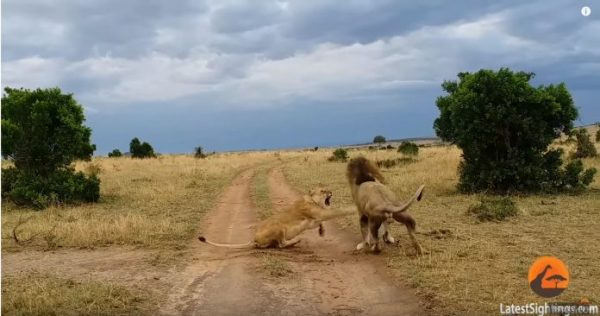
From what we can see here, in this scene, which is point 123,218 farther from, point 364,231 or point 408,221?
point 408,221

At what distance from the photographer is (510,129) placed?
17297 mm

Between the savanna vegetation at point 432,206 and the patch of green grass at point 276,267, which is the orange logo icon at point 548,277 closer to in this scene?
the savanna vegetation at point 432,206

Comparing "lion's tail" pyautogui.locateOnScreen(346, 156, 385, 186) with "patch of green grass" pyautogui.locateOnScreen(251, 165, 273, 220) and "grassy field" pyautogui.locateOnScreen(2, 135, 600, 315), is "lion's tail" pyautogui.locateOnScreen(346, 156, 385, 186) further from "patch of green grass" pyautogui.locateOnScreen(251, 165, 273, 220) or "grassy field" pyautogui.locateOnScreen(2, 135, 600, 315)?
"patch of green grass" pyautogui.locateOnScreen(251, 165, 273, 220)

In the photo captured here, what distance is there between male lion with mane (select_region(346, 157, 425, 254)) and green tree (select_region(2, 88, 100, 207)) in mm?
10573

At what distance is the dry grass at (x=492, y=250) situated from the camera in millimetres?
6773

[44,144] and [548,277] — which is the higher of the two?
[44,144]

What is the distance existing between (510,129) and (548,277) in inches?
416

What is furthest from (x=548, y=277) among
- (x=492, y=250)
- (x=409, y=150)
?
(x=409, y=150)

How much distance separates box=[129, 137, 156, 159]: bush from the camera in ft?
161

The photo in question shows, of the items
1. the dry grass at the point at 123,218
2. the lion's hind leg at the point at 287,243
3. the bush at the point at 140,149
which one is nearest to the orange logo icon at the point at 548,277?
the lion's hind leg at the point at 287,243

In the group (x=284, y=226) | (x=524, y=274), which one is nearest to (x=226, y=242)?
(x=284, y=226)

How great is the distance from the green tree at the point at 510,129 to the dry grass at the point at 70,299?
12495 millimetres

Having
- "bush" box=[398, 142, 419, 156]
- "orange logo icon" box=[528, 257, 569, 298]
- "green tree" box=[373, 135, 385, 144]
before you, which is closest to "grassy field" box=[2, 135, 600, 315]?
"orange logo icon" box=[528, 257, 569, 298]

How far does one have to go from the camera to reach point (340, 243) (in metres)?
10.6
